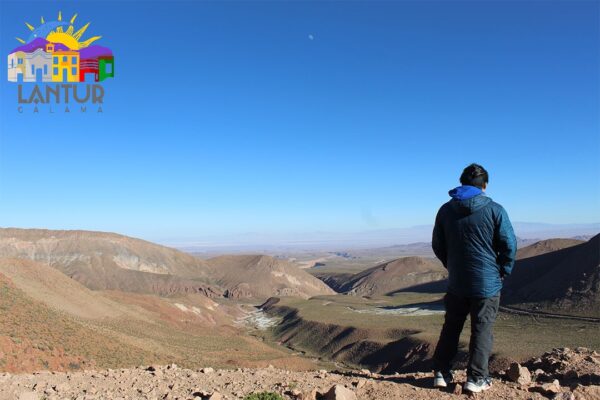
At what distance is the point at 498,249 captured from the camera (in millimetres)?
5547

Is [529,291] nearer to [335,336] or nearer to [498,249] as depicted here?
[335,336]

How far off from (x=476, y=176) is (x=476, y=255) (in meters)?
1.12

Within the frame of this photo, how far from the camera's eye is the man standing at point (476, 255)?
548 cm

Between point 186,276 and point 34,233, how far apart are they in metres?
44.5

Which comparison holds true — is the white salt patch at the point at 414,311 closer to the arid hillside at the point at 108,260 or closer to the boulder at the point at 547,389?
the arid hillside at the point at 108,260

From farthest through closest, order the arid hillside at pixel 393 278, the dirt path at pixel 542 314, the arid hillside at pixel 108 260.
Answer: the arid hillside at pixel 393 278, the arid hillside at pixel 108 260, the dirt path at pixel 542 314

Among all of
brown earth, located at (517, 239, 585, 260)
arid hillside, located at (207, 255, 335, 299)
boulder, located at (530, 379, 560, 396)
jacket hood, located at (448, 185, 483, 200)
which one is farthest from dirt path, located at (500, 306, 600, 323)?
arid hillside, located at (207, 255, 335, 299)

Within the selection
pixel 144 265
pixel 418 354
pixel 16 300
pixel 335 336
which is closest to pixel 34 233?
pixel 144 265

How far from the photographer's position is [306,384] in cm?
711

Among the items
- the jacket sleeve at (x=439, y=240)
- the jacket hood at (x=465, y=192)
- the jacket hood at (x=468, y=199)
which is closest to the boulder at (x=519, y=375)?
the jacket sleeve at (x=439, y=240)

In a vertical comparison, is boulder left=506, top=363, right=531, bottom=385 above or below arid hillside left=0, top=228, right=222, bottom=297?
above

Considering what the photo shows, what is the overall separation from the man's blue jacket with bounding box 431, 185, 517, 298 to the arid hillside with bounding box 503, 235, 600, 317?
172 ft

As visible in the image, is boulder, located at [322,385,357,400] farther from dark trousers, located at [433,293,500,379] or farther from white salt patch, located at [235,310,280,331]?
white salt patch, located at [235,310,280,331]

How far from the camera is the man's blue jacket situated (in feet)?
17.9
